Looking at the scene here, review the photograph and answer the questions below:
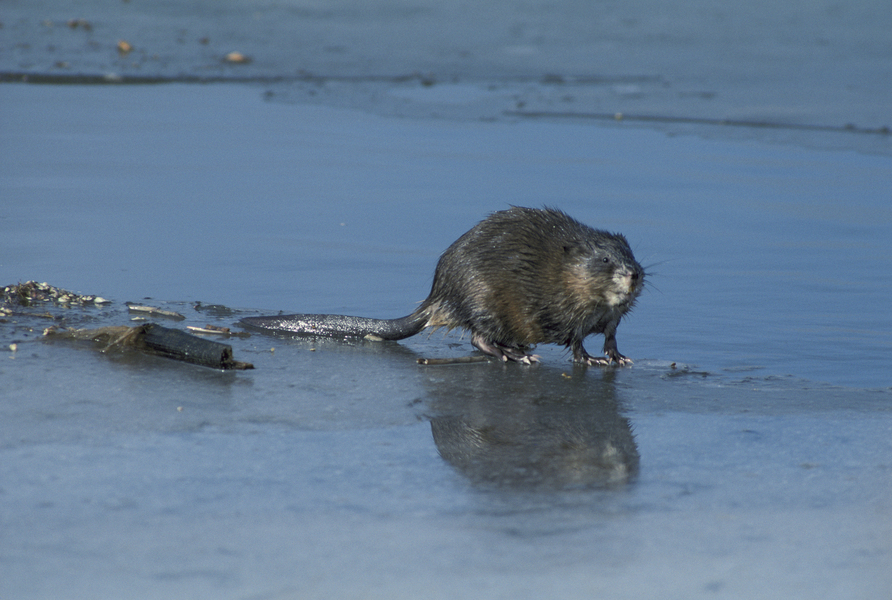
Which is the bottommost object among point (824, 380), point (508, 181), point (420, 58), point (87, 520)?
point (87, 520)

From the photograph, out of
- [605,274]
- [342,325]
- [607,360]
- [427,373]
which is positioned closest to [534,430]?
[427,373]

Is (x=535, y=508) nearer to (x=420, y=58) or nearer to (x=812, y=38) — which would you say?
(x=420, y=58)

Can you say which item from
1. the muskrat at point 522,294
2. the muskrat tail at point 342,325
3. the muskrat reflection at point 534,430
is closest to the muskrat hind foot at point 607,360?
the muskrat at point 522,294

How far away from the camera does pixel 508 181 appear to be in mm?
8758

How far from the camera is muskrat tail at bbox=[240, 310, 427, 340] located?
523cm

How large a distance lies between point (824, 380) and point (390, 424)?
2.04 m

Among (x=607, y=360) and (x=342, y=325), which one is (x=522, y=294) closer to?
(x=607, y=360)

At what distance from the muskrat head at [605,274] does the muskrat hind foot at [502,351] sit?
0.40 meters

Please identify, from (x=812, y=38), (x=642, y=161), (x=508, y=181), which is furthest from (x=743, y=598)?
(x=812, y=38)

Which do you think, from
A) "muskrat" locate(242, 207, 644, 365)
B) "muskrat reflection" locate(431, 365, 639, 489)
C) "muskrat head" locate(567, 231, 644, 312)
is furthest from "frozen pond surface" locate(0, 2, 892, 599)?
"muskrat head" locate(567, 231, 644, 312)

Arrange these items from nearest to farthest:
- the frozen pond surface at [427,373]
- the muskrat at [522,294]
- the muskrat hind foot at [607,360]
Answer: the frozen pond surface at [427,373]
the muskrat hind foot at [607,360]
the muskrat at [522,294]

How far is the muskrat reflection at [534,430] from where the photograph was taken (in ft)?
11.7

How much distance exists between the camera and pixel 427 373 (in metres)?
4.79

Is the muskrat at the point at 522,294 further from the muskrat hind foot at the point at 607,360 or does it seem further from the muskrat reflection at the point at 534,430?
the muskrat reflection at the point at 534,430
